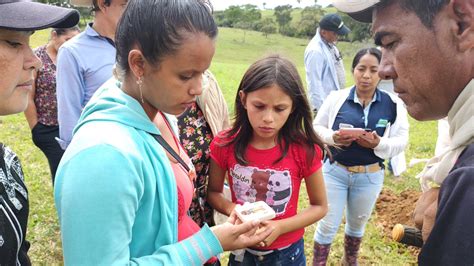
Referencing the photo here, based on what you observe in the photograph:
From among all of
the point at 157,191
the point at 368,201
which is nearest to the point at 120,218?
the point at 157,191

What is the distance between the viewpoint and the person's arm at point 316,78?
18.0 ft

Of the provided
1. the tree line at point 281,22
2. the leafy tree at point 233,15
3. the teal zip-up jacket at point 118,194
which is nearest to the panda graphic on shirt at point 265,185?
the teal zip-up jacket at point 118,194

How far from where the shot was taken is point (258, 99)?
2369 millimetres

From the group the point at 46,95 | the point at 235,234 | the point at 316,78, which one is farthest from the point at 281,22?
the point at 235,234

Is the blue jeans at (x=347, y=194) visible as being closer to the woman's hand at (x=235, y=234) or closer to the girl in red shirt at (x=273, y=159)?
the girl in red shirt at (x=273, y=159)

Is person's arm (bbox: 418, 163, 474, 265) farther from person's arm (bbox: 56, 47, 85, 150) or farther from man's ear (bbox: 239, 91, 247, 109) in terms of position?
person's arm (bbox: 56, 47, 85, 150)

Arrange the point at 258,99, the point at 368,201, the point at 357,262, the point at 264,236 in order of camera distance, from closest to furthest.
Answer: the point at 264,236 → the point at 258,99 → the point at 368,201 → the point at 357,262

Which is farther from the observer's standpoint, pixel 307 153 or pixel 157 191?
pixel 307 153

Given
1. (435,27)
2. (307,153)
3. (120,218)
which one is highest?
(435,27)

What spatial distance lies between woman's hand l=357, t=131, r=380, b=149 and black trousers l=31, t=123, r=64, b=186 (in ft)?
9.10

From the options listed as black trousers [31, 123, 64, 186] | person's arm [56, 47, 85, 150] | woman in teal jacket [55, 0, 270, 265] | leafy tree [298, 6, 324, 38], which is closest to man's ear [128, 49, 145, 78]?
woman in teal jacket [55, 0, 270, 265]

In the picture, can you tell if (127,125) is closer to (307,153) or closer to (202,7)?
(202,7)

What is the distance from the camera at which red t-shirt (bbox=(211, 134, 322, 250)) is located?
236 cm

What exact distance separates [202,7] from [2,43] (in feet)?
2.43
